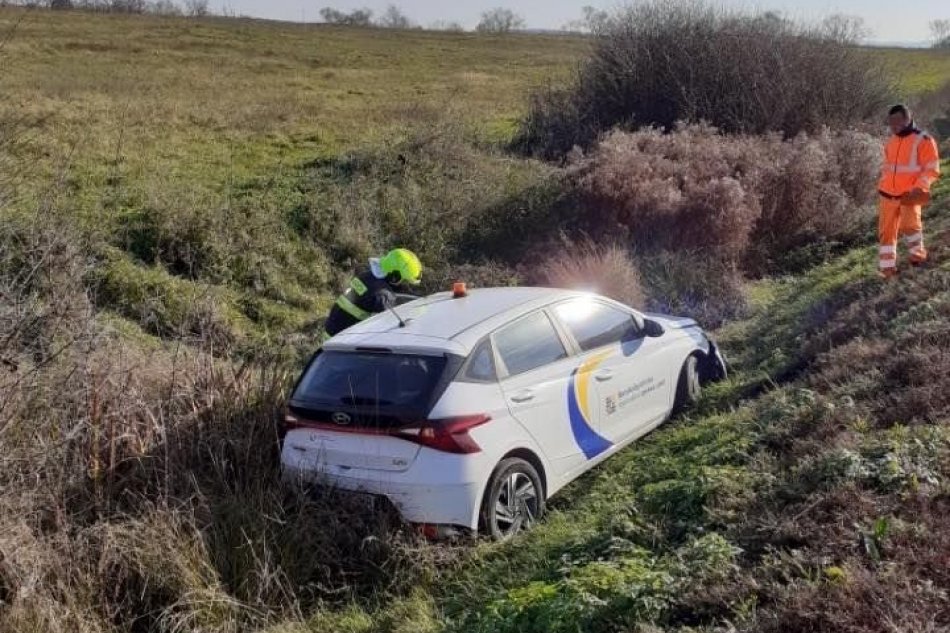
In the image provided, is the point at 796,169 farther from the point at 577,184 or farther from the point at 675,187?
the point at 577,184

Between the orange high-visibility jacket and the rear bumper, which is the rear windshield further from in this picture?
the orange high-visibility jacket

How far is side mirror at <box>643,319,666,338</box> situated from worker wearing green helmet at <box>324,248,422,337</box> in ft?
7.17

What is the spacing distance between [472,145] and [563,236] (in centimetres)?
585

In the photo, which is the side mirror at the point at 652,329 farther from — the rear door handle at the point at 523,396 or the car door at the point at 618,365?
the rear door handle at the point at 523,396

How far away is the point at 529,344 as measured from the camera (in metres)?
6.14

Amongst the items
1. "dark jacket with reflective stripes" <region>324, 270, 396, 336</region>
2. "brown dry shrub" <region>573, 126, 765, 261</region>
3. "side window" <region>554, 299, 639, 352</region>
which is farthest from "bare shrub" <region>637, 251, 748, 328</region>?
"dark jacket with reflective stripes" <region>324, 270, 396, 336</region>

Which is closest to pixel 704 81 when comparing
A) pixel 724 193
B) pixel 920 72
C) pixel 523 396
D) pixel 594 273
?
pixel 724 193

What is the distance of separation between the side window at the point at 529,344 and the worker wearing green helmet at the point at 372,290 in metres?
1.91

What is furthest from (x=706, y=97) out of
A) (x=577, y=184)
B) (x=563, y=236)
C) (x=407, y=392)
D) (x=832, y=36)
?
(x=407, y=392)

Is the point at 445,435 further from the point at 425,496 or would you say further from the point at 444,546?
the point at 444,546

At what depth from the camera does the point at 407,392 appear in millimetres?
5410

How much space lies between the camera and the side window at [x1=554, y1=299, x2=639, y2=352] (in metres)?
6.57

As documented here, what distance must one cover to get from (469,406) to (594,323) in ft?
5.85

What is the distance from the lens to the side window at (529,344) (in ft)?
19.5
